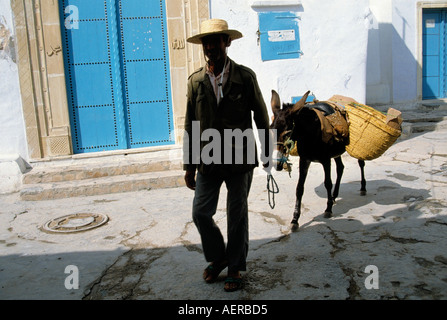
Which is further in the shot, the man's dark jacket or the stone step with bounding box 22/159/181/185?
the stone step with bounding box 22/159/181/185

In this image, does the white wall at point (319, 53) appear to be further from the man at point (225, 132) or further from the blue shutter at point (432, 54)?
the blue shutter at point (432, 54)

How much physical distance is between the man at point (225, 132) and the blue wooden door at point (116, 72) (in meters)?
4.21

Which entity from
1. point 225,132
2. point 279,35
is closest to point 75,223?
point 225,132

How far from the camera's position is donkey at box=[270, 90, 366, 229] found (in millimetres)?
3818

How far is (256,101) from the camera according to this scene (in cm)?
288

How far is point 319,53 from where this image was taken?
7.20 m

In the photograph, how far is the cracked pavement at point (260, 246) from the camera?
116 inches

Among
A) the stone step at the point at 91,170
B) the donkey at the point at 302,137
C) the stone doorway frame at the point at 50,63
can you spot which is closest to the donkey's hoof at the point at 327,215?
the donkey at the point at 302,137

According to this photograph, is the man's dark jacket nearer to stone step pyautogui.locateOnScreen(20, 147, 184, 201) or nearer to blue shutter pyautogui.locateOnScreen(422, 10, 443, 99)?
stone step pyautogui.locateOnScreen(20, 147, 184, 201)

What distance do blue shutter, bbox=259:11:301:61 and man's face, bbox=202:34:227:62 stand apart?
440 cm

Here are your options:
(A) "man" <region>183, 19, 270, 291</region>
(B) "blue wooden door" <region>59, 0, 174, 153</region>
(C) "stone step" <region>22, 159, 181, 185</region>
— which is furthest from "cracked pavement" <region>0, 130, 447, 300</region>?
(B) "blue wooden door" <region>59, 0, 174, 153</region>

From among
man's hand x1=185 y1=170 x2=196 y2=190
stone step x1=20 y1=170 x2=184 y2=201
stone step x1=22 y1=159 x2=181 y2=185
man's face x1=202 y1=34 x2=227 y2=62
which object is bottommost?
stone step x1=20 y1=170 x2=184 y2=201

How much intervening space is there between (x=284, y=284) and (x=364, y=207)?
7.33 ft
